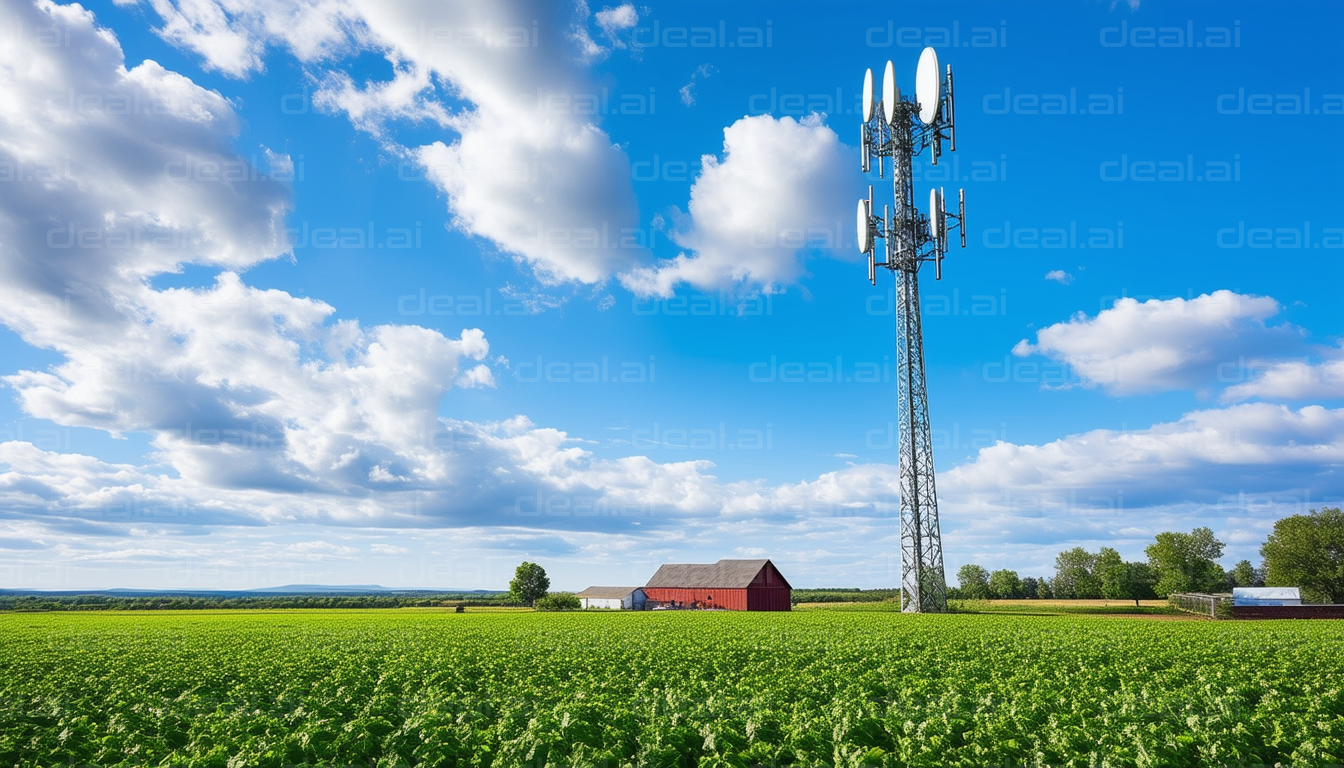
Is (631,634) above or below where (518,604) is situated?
above

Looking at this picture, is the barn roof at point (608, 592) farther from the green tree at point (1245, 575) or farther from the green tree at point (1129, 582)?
the green tree at point (1245, 575)

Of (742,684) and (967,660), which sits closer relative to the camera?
(742,684)

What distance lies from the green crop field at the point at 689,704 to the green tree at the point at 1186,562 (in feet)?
312

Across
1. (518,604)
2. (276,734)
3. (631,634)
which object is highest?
(276,734)

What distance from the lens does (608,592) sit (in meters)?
109

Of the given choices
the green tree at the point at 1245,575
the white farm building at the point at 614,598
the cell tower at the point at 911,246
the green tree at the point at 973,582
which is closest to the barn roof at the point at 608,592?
the white farm building at the point at 614,598

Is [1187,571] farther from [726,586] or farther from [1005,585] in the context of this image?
[726,586]

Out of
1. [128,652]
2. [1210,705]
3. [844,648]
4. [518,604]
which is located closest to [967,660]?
[844,648]

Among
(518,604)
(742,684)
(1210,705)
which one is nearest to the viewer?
(1210,705)

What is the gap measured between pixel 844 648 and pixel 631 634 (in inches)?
613

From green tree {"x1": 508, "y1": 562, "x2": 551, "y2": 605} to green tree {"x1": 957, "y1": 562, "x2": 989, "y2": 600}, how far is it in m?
84.3

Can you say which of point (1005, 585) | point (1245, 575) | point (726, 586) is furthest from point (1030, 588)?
point (726, 586)

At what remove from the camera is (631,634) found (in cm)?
4334

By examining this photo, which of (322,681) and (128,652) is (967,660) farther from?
(128,652)
